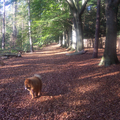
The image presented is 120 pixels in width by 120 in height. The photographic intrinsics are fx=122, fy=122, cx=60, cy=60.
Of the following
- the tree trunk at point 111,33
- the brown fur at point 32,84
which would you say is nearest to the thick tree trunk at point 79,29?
the tree trunk at point 111,33

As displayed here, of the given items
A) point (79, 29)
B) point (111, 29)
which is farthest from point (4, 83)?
point (79, 29)

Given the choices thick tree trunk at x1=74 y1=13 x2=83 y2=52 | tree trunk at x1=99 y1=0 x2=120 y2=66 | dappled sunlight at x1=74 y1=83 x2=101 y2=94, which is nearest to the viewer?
dappled sunlight at x1=74 y1=83 x2=101 y2=94

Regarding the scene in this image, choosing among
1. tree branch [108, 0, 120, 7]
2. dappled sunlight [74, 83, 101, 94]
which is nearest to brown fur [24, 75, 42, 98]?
dappled sunlight [74, 83, 101, 94]

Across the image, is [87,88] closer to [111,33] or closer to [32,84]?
[32,84]

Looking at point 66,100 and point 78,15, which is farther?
point 78,15

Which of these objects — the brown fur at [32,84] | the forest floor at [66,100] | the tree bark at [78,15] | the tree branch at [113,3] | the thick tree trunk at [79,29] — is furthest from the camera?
the thick tree trunk at [79,29]

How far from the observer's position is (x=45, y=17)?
49.1ft

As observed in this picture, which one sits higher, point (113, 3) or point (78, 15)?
point (78, 15)

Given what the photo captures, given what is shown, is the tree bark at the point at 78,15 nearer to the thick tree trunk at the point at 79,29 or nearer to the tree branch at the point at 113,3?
the thick tree trunk at the point at 79,29

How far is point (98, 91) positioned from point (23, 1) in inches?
856

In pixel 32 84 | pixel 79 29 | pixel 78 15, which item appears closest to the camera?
pixel 32 84

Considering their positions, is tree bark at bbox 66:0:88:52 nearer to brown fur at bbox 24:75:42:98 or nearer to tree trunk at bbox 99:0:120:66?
tree trunk at bbox 99:0:120:66

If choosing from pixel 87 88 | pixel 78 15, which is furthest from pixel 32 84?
pixel 78 15

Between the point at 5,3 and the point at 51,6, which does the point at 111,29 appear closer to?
the point at 51,6
